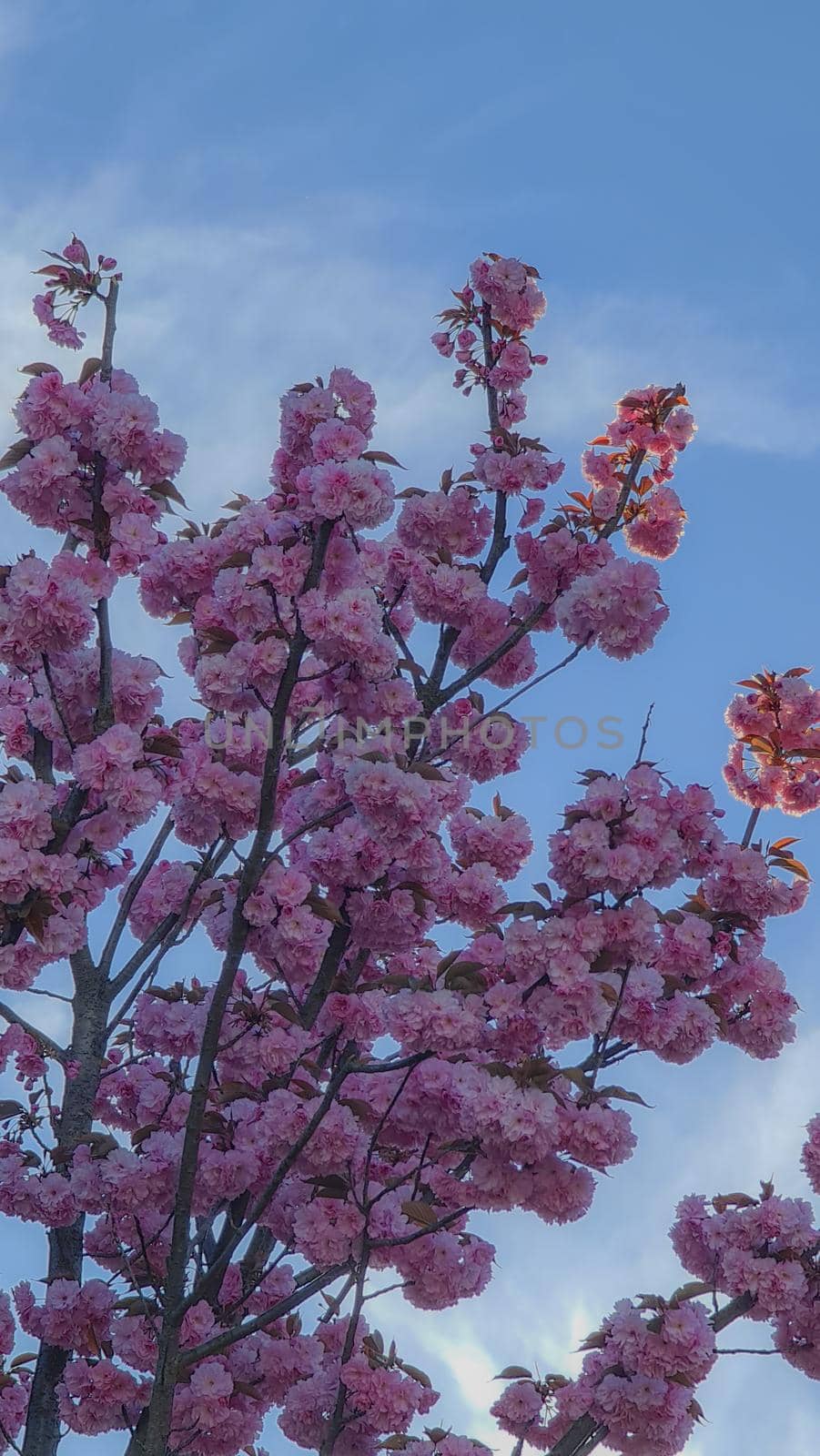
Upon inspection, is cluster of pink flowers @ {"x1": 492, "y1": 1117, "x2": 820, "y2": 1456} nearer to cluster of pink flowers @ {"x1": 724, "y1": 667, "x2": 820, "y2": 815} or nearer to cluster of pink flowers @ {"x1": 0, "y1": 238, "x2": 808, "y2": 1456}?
cluster of pink flowers @ {"x1": 0, "y1": 238, "x2": 808, "y2": 1456}

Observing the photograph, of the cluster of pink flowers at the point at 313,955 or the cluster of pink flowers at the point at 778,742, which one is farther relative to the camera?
the cluster of pink flowers at the point at 778,742

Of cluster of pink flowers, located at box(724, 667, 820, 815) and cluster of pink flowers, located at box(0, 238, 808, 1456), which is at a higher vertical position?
cluster of pink flowers, located at box(724, 667, 820, 815)

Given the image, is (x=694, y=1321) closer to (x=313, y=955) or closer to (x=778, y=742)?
(x=313, y=955)

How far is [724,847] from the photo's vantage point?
15.8 ft

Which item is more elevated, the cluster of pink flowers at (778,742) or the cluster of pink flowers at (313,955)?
the cluster of pink flowers at (778,742)

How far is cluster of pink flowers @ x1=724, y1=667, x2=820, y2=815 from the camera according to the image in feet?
19.3

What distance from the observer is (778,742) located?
597 centimetres

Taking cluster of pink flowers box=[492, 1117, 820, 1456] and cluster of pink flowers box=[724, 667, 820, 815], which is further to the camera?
cluster of pink flowers box=[724, 667, 820, 815]

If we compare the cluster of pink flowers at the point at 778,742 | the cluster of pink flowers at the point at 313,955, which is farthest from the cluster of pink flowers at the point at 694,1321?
the cluster of pink flowers at the point at 778,742

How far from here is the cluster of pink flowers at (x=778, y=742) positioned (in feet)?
19.3

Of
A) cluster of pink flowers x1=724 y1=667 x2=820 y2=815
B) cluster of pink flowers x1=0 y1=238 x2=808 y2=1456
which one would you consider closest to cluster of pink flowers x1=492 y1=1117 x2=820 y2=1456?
cluster of pink flowers x1=0 y1=238 x2=808 y2=1456

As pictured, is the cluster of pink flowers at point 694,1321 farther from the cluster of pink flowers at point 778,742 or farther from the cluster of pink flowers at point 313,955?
the cluster of pink flowers at point 778,742

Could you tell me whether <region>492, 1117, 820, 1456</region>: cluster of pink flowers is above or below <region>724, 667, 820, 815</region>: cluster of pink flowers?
below

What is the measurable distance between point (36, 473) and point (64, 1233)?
293cm
